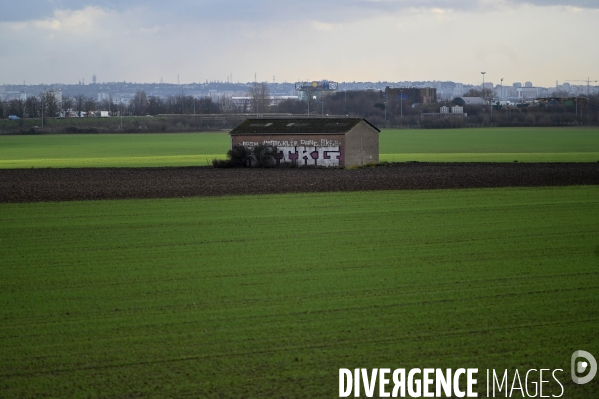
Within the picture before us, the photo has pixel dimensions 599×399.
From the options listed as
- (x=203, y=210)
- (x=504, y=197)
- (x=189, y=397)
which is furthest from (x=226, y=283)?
(x=504, y=197)

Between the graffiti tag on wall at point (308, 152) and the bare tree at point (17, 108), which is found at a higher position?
the bare tree at point (17, 108)

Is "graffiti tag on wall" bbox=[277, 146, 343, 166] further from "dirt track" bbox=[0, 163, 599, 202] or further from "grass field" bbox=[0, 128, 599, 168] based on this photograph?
"grass field" bbox=[0, 128, 599, 168]

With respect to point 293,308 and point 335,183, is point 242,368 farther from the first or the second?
point 335,183

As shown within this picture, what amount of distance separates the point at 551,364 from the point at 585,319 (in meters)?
2.64

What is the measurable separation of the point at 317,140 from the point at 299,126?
202cm

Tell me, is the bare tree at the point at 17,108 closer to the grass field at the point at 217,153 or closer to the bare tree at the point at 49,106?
the bare tree at the point at 49,106

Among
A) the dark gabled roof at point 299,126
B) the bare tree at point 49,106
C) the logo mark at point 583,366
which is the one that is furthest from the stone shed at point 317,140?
the bare tree at point 49,106

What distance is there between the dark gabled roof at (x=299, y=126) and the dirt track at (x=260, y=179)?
10.6 feet

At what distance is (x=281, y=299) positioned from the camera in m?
15.6

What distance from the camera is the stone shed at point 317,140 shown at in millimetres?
51625

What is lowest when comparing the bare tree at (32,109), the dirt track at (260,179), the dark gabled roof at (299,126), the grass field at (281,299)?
the grass field at (281,299)

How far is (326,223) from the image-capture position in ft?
85.9

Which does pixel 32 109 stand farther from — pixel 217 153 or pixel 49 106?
pixel 217 153

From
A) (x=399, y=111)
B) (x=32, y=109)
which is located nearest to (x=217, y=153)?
(x=399, y=111)
